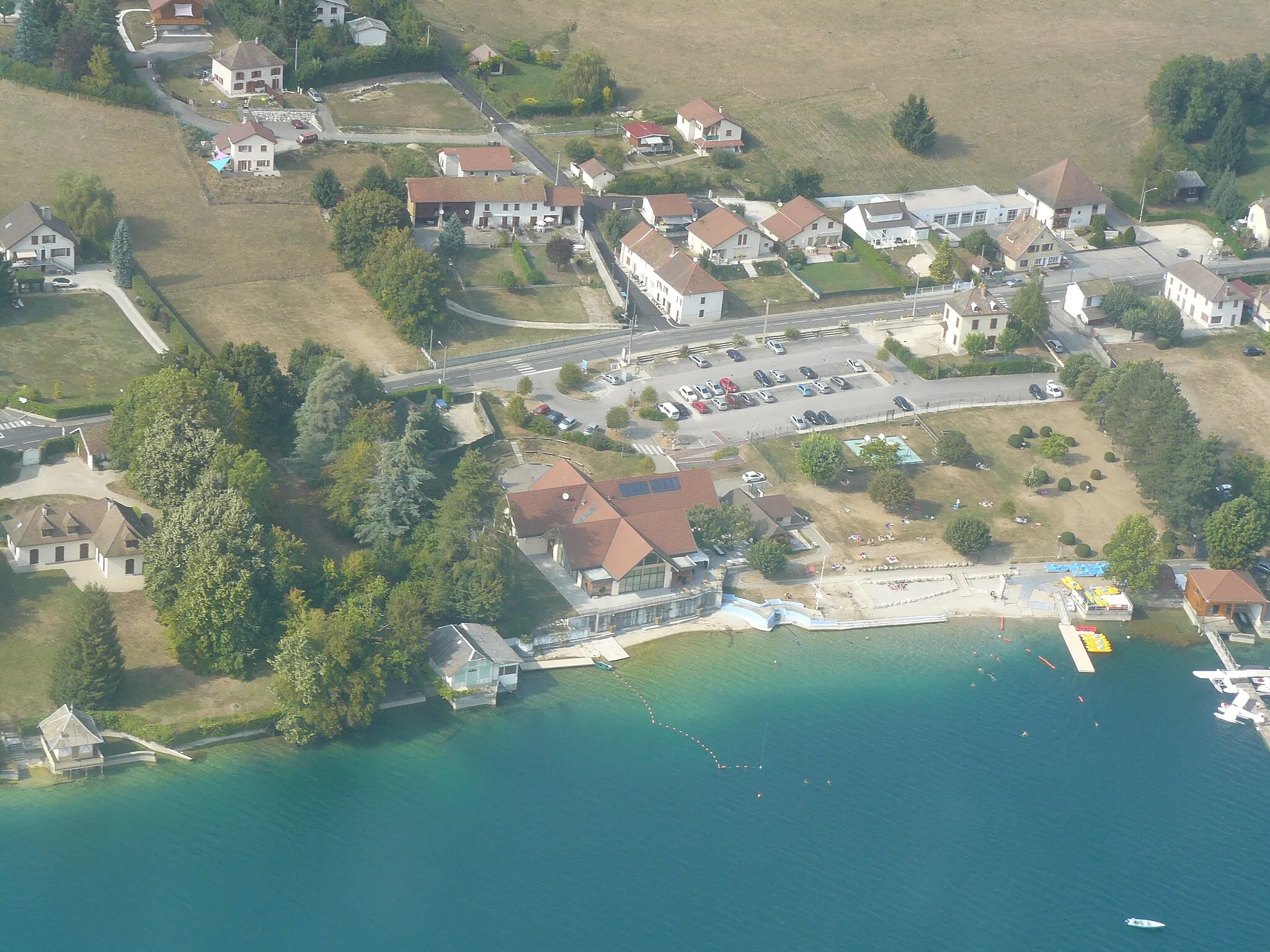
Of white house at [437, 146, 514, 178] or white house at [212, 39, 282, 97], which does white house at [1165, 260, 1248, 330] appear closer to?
white house at [437, 146, 514, 178]

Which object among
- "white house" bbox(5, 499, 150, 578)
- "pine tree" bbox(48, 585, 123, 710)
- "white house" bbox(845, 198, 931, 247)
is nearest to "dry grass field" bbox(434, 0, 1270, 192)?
"white house" bbox(845, 198, 931, 247)

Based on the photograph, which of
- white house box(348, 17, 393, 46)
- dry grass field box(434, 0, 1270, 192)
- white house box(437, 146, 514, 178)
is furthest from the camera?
dry grass field box(434, 0, 1270, 192)

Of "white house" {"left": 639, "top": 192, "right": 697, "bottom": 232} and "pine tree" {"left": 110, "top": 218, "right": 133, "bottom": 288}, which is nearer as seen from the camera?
"pine tree" {"left": 110, "top": 218, "right": 133, "bottom": 288}

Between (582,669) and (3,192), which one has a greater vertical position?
(3,192)

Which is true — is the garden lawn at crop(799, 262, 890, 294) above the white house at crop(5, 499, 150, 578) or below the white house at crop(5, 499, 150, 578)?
below

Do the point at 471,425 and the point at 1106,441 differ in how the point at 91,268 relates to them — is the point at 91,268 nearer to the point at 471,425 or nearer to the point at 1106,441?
the point at 471,425

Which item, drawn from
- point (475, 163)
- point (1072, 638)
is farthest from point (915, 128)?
point (1072, 638)

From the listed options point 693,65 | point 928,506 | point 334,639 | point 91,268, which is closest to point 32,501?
point 334,639
